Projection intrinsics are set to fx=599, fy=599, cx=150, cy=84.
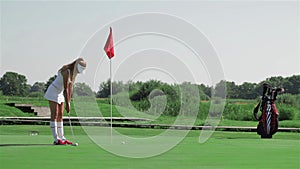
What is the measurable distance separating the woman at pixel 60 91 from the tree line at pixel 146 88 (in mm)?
2520

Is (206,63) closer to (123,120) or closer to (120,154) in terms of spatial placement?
(120,154)

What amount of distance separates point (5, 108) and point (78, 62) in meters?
20.0

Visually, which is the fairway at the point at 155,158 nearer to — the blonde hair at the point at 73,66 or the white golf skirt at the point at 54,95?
the white golf skirt at the point at 54,95

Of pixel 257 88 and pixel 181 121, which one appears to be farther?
pixel 257 88

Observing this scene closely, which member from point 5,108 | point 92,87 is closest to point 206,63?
point 92,87

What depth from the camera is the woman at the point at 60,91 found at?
12.3m

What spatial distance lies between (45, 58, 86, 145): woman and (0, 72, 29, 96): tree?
3339 cm

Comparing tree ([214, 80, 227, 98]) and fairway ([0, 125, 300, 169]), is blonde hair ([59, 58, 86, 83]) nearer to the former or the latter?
fairway ([0, 125, 300, 169])

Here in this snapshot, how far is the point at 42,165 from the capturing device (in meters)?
9.37

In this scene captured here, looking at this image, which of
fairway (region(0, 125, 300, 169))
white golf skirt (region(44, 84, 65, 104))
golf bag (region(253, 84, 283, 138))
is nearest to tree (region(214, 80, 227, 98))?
golf bag (region(253, 84, 283, 138))

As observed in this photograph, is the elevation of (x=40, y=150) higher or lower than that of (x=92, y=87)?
lower

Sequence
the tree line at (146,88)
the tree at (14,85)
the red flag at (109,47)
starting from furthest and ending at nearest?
the tree at (14,85)
the tree line at (146,88)
the red flag at (109,47)

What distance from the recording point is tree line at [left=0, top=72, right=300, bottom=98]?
17.8 meters

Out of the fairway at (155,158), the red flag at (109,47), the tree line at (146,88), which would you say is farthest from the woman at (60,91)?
the tree line at (146,88)
